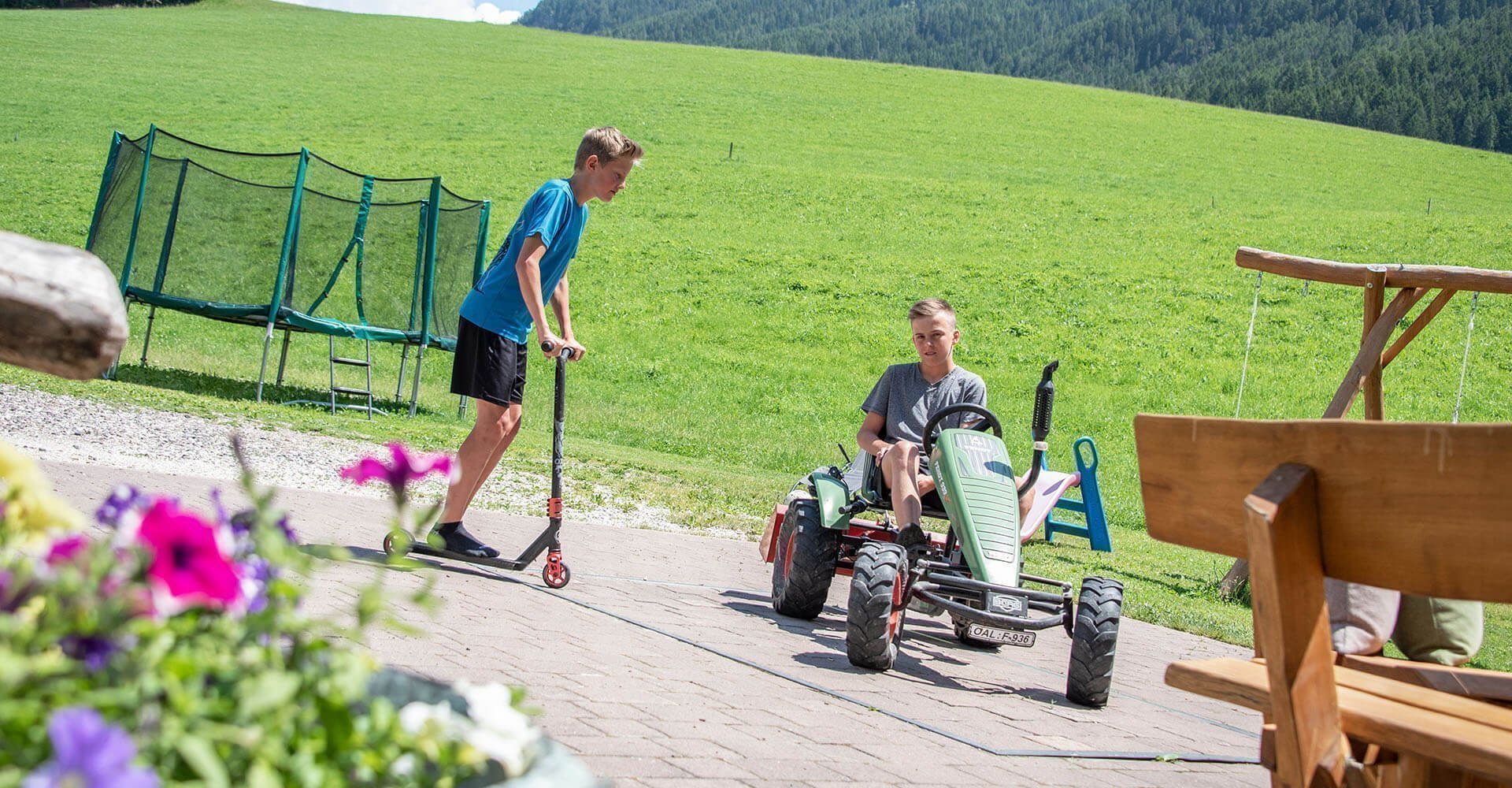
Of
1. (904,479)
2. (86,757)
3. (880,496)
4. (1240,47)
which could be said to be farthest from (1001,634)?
(1240,47)

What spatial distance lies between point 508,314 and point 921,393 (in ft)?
6.33

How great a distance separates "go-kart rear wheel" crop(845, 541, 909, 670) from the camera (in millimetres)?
4922

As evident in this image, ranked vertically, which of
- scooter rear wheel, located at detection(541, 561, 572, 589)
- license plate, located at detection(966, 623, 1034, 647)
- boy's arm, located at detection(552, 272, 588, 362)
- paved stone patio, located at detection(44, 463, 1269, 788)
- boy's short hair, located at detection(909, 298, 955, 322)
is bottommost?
paved stone patio, located at detection(44, 463, 1269, 788)

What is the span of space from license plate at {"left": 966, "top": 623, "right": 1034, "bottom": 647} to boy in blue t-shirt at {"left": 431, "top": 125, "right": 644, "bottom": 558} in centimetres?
220

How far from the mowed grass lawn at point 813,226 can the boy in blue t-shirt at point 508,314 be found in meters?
4.10

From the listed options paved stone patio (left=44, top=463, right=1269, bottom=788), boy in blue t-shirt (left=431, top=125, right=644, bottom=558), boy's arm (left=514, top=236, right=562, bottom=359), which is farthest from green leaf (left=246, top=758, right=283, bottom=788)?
boy in blue t-shirt (left=431, top=125, right=644, bottom=558)

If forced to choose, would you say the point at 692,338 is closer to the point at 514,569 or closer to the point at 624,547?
the point at 624,547

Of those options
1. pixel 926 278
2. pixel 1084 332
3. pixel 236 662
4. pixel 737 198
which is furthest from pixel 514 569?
pixel 737 198

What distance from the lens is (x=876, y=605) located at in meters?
4.92

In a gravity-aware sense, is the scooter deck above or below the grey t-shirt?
below

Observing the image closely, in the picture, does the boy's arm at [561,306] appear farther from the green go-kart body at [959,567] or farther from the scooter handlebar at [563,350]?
the green go-kart body at [959,567]

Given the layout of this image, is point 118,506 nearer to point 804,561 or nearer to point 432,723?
point 432,723

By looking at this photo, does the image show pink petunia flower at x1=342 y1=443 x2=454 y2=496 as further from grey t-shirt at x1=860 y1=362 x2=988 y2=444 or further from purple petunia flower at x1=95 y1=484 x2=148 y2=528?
grey t-shirt at x1=860 y1=362 x2=988 y2=444

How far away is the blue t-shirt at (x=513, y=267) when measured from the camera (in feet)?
19.5
